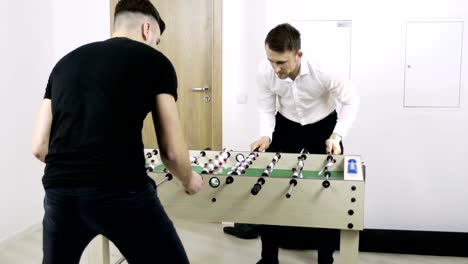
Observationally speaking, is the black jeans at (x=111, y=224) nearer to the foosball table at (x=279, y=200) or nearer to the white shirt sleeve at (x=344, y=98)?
the foosball table at (x=279, y=200)

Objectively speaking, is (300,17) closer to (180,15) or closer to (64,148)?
(180,15)

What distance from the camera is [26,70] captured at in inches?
144

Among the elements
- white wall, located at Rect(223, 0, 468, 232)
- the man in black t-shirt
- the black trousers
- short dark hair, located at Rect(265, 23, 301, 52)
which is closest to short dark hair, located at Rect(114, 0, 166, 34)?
the man in black t-shirt

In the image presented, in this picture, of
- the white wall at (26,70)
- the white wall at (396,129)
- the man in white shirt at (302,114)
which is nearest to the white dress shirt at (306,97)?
the man in white shirt at (302,114)

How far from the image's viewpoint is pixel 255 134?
3896mm

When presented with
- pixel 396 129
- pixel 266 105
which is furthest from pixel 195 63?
pixel 396 129

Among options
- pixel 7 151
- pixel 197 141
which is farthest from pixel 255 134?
pixel 7 151

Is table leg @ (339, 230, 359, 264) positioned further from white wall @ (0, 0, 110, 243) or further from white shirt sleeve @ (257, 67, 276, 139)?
white wall @ (0, 0, 110, 243)

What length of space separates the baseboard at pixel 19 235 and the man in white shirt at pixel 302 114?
182 cm

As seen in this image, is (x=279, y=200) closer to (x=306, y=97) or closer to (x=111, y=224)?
(x=111, y=224)

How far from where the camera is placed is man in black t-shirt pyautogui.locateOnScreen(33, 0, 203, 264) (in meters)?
1.49

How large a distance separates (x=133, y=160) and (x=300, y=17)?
2.45m

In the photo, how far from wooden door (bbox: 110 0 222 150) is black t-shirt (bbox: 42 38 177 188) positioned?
7.96 feet

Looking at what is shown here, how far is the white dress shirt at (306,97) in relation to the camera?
2.87m
